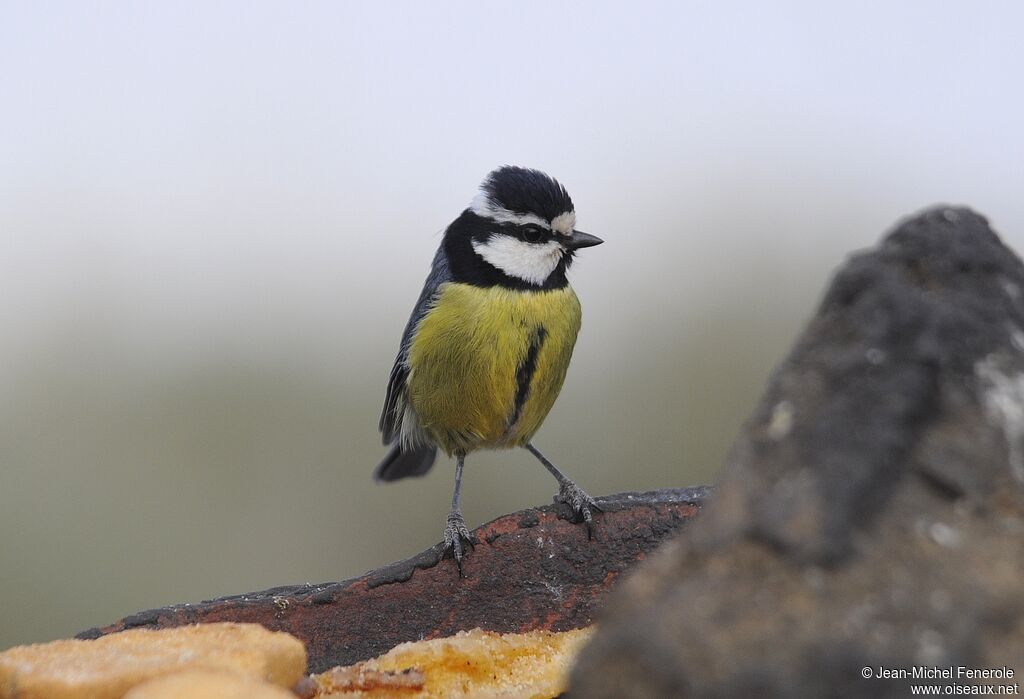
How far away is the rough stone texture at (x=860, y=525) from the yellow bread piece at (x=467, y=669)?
0.80m

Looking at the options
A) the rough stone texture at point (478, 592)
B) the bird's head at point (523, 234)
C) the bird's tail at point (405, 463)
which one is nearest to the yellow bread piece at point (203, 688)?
the rough stone texture at point (478, 592)


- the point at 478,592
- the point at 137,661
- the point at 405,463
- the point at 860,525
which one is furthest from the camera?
the point at 405,463

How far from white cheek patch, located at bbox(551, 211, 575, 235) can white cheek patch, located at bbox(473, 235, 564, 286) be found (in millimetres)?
42

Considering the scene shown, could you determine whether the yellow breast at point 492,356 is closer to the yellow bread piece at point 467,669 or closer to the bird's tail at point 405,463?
the bird's tail at point 405,463

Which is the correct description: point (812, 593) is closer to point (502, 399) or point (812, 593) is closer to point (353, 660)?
point (353, 660)

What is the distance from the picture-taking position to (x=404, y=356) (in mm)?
3678

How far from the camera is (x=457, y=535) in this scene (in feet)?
7.97

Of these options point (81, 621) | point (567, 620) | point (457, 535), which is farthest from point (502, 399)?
point (81, 621)

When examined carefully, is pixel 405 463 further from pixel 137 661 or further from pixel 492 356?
pixel 137 661

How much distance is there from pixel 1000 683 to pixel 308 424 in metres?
5.27


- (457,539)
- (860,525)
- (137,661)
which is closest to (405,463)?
(457,539)

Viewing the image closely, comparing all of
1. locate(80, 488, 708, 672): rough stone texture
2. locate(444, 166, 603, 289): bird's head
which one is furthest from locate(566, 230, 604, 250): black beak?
locate(80, 488, 708, 672): rough stone texture

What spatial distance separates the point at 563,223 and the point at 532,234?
0.32 feet

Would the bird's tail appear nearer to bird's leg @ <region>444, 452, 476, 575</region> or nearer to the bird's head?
bird's leg @ <region>444, 452, 476, 575</region>
